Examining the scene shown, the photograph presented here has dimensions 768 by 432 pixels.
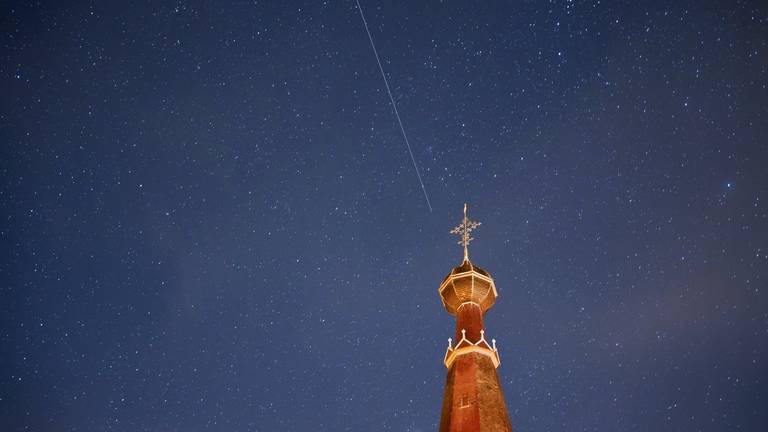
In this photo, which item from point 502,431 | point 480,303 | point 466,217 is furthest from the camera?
Result: point 466,217

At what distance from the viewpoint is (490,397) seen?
18.5 meters

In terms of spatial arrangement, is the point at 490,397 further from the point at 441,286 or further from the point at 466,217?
the point at 466,217

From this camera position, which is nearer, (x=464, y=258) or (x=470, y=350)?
(x=470, y=350)

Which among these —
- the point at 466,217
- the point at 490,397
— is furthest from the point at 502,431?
the point at 466,217

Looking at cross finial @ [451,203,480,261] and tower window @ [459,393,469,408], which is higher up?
cross finial @ [451,203,480,261]

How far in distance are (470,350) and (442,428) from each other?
9.90 feet

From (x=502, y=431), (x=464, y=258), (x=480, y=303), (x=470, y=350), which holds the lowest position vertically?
(x=502, y=431)

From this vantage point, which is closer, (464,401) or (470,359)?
(464,401)

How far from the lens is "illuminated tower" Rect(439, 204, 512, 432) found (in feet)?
58.7

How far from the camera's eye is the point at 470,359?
20.0 meters

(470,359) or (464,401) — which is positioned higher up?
(470,359)

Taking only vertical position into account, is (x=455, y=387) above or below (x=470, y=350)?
below

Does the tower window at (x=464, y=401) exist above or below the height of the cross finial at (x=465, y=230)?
below

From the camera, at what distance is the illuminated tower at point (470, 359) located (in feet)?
58.7
